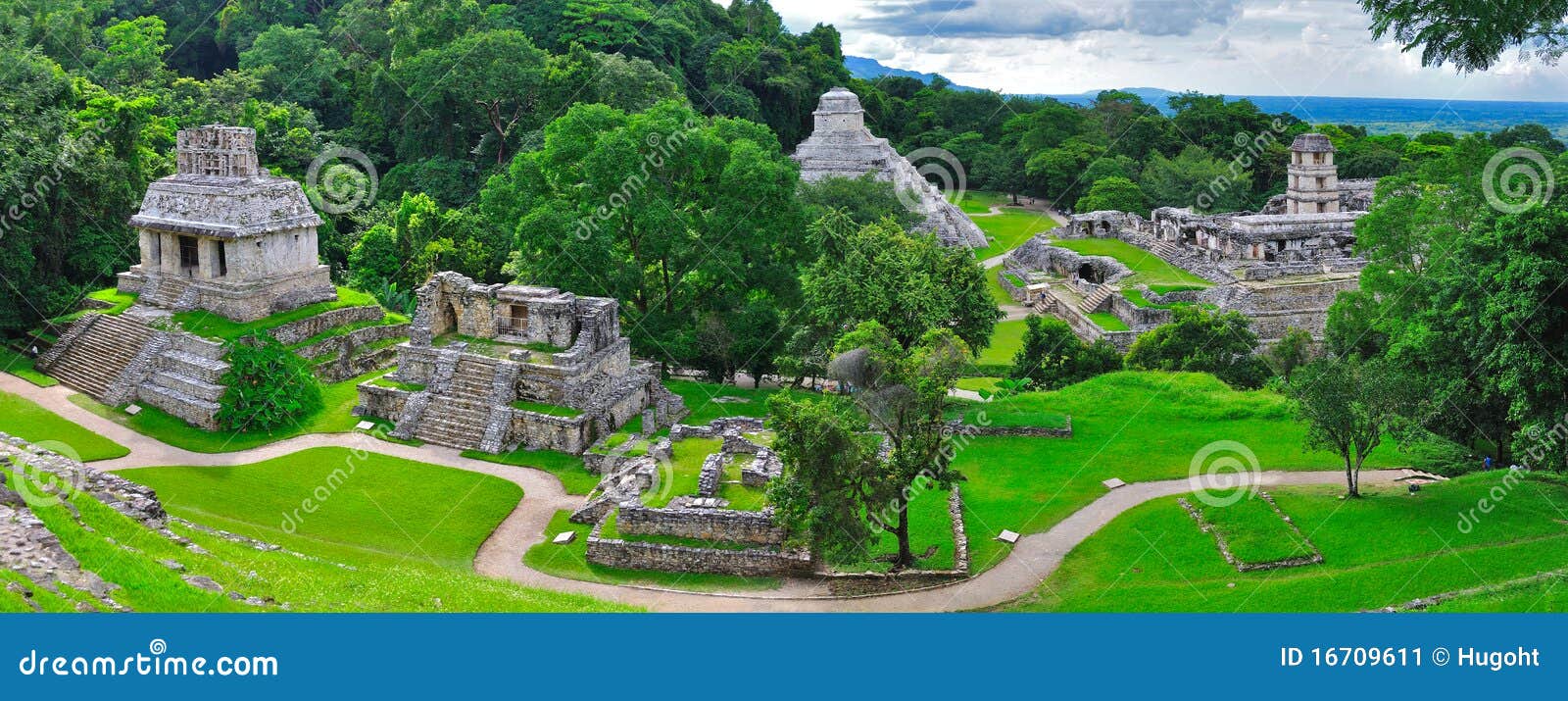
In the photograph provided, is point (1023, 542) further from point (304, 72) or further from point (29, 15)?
point (29, 15)

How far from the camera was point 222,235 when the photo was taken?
32625 mm

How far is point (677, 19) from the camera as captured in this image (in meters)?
72.6

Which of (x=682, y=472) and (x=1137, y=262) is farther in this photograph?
(x=1137, y=262)

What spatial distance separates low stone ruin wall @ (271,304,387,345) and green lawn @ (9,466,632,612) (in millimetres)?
10122

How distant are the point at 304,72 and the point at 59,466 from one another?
42693 mm

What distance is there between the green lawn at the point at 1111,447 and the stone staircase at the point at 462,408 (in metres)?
10.6

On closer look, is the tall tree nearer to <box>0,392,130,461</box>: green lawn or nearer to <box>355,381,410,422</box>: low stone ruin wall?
<box>355,381,410,422</box>: low stone ruin wall

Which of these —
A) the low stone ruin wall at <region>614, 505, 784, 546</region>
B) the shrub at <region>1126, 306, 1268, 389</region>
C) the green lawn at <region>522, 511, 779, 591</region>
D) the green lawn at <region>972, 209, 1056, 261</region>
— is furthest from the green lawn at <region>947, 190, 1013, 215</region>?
the green lawn at <region>522, 511, 779, 591</region>

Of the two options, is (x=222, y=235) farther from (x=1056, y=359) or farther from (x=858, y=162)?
(x=858, y=162)

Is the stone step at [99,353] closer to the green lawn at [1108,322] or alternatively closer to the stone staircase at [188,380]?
the stone staircase at [188,380]

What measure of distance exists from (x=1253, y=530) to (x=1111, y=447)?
571 cm

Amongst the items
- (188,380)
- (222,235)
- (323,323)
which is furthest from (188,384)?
(222,235)

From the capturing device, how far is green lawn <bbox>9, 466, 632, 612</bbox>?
14812 mm

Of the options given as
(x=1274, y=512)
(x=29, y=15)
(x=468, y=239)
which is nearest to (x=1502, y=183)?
(x=1274, y=512)
